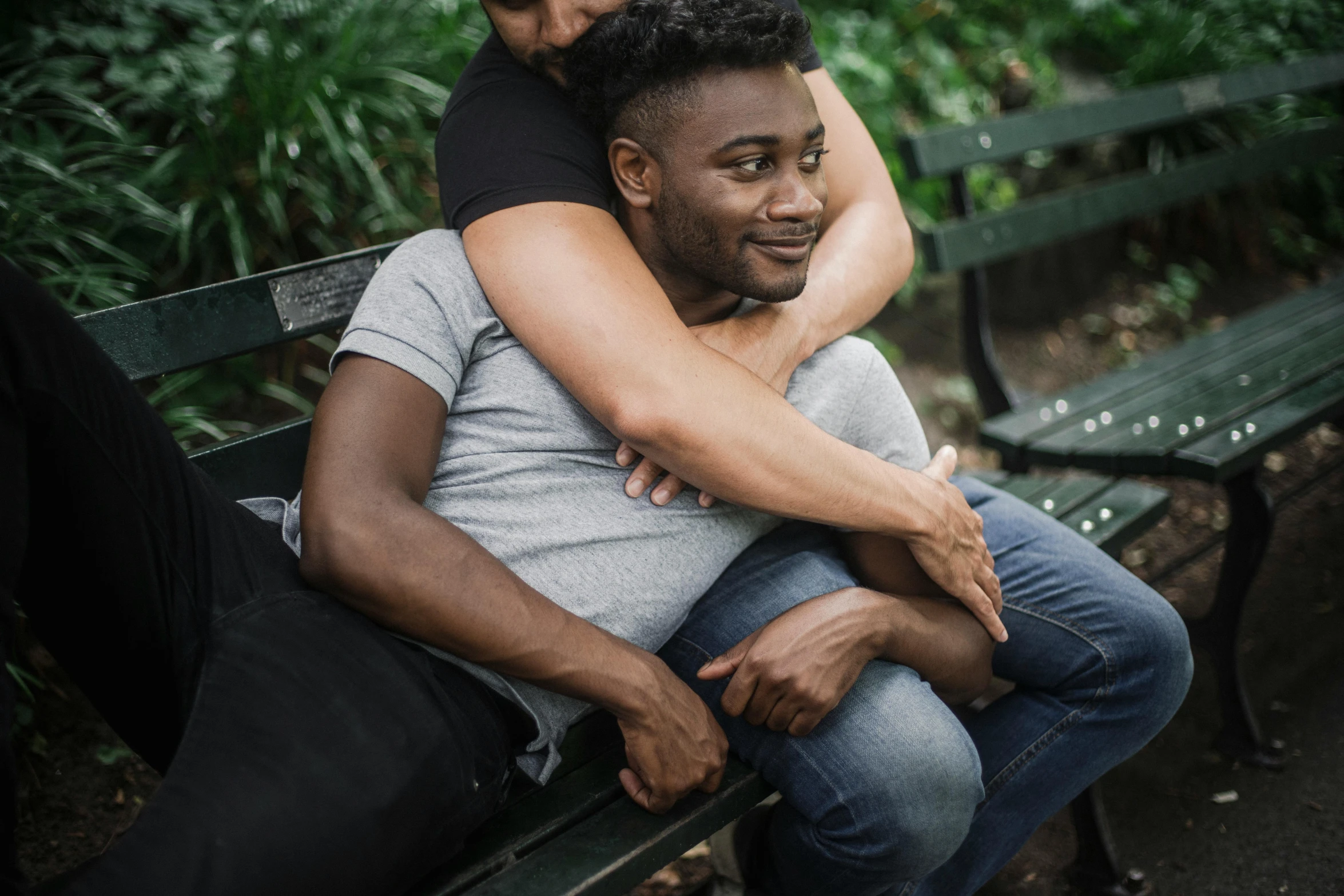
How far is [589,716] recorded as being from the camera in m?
1.81

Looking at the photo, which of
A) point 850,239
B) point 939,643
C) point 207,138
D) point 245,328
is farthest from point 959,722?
point 207,138

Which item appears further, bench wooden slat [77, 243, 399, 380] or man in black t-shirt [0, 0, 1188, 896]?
bench wooden slat [77, 243, 399, 380]

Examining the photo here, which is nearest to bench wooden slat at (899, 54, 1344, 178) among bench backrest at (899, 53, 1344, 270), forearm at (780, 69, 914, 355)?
bench backrest at (899, 53, 1344, 270)

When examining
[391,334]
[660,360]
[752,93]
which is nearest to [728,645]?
[660,360]

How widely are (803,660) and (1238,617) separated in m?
1.72

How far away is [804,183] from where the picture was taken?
1.88m

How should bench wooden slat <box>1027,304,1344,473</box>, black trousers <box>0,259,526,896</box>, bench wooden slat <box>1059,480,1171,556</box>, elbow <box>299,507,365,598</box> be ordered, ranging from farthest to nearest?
1. bench wooden slat <box>1027,304,1344,473</box>
2. bench wooden slat <box>1059,480,1171,556</box>
3. elbow <box>299,507,365,598</box>
4. black trousers <box>0,259,526,896</box>

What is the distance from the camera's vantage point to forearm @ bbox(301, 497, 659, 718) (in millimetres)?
1439

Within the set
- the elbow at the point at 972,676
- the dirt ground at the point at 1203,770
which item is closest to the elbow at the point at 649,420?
the elbow at the point at 972,676

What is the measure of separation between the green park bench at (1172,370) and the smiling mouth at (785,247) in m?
1.20

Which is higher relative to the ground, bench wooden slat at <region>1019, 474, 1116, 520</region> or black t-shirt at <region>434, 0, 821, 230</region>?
black t-shirt at <region>434, 0, 821, 230</region>

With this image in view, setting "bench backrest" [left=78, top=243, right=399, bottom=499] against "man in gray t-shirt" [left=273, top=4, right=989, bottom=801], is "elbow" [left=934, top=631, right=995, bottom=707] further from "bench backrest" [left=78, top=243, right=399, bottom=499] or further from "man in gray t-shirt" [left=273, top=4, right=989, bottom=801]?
"bench backrest" [left=78, top=243, right=399, bottom=499]

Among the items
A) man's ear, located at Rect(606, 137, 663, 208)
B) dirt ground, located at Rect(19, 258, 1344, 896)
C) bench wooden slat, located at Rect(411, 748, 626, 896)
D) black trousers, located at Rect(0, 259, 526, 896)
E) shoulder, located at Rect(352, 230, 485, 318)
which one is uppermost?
man's ear, located at Rect(606, 137, 663, 208)

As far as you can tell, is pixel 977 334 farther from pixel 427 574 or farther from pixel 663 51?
pixel 427 574
